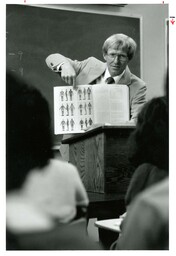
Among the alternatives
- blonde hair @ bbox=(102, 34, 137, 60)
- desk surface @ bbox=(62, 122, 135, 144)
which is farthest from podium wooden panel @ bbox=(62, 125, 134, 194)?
blonde hair @ bbox=(102, 34, 137, 60)

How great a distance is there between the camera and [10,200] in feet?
4.30

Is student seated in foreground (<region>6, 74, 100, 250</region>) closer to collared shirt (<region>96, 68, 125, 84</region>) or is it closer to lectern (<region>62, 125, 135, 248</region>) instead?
lectern (<region>62, 125, 135, 248</region>)

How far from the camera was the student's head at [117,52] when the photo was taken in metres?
1.44

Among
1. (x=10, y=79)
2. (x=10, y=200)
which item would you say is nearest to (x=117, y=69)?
(x=10, y=79)

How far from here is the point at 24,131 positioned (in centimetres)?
134

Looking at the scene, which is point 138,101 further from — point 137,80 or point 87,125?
point 87,125

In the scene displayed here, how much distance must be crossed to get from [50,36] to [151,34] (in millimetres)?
442

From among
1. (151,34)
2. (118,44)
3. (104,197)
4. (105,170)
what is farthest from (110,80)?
(104,197)

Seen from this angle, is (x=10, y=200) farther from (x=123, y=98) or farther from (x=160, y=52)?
(x=160, y=52)

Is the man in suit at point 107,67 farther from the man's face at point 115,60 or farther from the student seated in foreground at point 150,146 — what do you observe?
the student seated in foreground at point 150,146

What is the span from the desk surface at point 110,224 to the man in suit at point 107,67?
0.51 metres

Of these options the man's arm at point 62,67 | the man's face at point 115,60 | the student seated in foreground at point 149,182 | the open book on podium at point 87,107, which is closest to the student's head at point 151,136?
the student seated in foreground at point 149,182

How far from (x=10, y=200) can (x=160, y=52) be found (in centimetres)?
87

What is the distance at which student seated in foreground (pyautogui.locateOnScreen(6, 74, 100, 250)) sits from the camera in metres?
1.26
